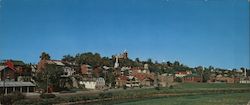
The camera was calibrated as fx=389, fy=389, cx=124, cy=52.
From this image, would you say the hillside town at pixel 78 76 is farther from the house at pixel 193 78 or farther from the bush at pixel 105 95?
the bush at pixel 105 95

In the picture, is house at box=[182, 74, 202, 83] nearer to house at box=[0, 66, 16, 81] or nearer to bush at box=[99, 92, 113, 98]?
bush at box=[99, 92, 113, 98]

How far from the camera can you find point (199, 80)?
60.4 meters

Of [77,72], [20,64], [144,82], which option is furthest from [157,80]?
[20,64]

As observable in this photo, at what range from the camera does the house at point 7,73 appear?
2589 centimetres

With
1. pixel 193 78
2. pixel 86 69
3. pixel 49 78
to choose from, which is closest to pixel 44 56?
pixel 49 78

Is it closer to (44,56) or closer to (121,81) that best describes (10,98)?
(44,56)

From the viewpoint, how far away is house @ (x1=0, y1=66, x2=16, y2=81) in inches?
1019

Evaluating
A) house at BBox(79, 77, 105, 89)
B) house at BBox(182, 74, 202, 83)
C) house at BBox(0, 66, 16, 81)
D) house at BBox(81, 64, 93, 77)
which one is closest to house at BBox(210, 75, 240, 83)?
house at BBox(182, 74, 202, 83)

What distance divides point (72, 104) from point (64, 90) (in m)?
7.45

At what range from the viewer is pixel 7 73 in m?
27.0

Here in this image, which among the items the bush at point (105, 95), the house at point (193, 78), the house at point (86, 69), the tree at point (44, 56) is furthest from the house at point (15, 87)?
the house at point (193, 78)

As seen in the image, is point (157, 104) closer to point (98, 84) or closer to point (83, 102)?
point (83, 102)

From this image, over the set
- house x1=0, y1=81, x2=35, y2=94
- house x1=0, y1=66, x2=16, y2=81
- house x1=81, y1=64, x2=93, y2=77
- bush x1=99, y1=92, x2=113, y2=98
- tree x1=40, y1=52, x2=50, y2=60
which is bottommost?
bush x1=99, y1=92, x2=113, y2=98

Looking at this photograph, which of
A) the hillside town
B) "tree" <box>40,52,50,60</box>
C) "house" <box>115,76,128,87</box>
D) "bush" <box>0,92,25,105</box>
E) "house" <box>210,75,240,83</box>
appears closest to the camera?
"bush" <box>0,92,25,105</box>
